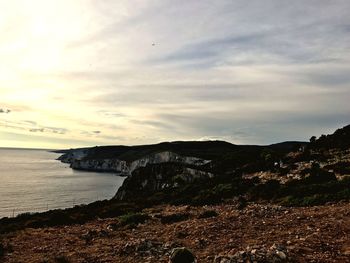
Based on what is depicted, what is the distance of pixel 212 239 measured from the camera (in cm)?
1670

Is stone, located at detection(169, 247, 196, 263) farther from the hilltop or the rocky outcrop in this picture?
the rocky outcrop

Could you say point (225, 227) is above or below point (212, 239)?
above

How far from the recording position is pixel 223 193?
3297 centimetres

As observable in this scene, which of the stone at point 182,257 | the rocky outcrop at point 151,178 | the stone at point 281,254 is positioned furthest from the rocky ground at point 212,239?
the rocky outcrop at point 151,178

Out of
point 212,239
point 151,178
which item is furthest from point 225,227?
point 151,178

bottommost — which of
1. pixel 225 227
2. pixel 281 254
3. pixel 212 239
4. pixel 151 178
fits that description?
pixel 212 239

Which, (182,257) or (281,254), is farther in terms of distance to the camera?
(182,257)

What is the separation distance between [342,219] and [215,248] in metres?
6.99

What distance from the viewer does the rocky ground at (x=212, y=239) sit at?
13.3 meters

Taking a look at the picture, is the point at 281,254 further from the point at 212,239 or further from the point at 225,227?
the point at 225,227

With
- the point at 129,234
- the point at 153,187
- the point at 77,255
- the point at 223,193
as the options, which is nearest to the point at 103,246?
the point at 77,255

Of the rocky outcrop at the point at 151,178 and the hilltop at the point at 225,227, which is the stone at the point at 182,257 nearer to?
the hilltop at the point at 225,227

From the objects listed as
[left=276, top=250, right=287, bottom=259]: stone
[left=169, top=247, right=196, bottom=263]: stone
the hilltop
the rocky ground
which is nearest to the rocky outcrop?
the hilltop

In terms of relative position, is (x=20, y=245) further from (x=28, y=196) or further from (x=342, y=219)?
(x=28, y=196)
